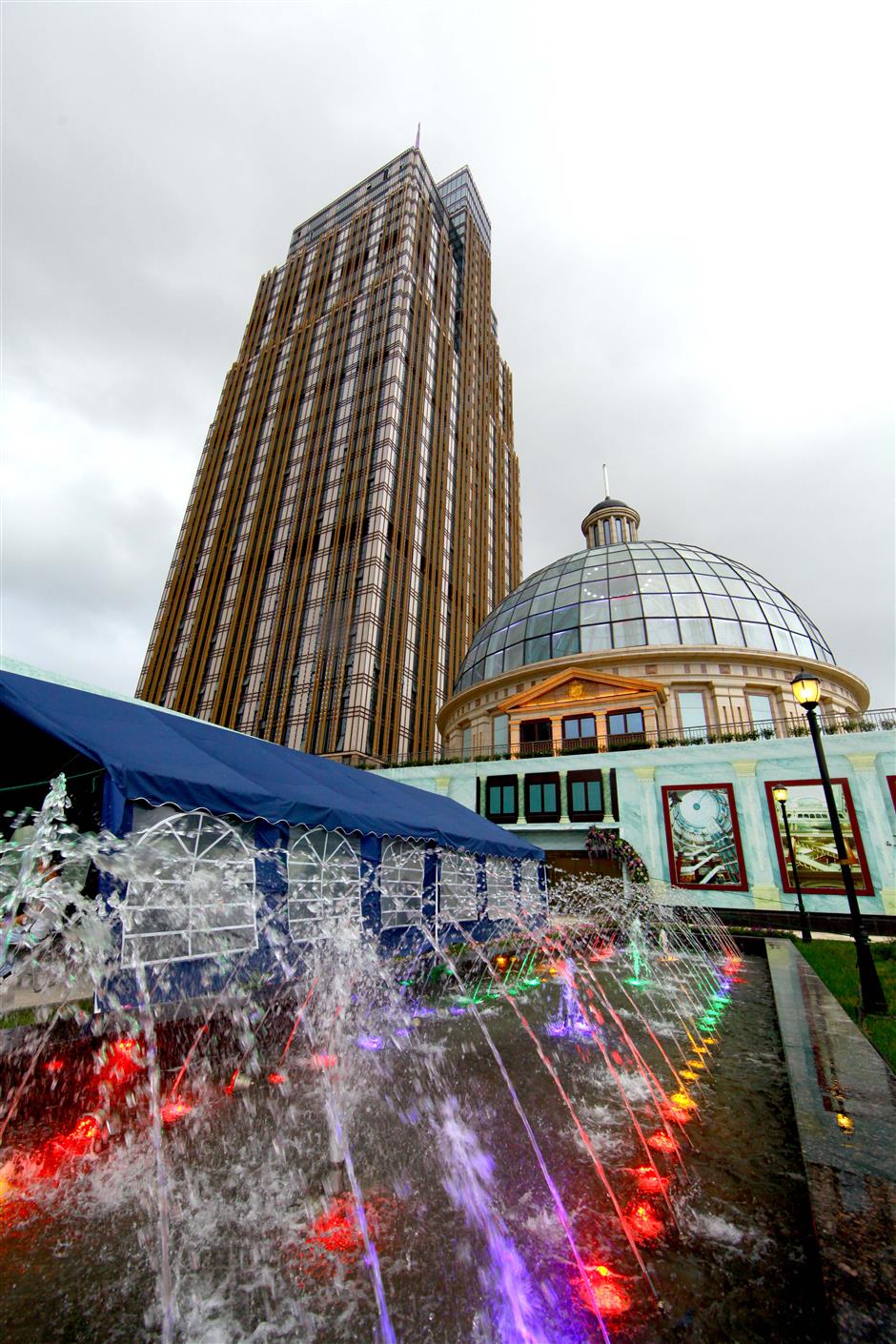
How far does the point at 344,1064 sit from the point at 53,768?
627 cm

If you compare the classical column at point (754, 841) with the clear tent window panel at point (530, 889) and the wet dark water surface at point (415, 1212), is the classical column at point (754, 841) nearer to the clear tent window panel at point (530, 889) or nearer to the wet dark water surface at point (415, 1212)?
the clear tent window panel at point (530, 889)

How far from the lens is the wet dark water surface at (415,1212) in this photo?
8.43 ft

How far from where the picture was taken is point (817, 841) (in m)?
22.3

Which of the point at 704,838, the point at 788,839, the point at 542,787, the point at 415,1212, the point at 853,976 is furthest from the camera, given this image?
the point at 542,787

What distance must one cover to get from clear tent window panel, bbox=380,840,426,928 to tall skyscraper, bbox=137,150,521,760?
2957 cm

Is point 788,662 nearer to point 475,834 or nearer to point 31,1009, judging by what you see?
point 475,834

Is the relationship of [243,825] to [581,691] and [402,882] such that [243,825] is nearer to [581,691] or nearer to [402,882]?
[402,882]

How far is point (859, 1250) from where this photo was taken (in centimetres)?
241

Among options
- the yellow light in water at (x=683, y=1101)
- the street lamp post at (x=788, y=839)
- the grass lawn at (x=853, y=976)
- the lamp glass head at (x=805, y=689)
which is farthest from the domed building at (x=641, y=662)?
the yellow light in water at (x=683, y=1101)

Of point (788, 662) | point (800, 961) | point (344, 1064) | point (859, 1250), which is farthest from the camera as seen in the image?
point (788, 662)

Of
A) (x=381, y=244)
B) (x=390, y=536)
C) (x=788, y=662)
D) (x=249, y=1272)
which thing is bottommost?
(x=249, y=1272)

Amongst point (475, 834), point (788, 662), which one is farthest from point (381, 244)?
point (475, 834)

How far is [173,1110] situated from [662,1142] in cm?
401

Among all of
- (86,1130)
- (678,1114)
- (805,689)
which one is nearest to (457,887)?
(805,689)
